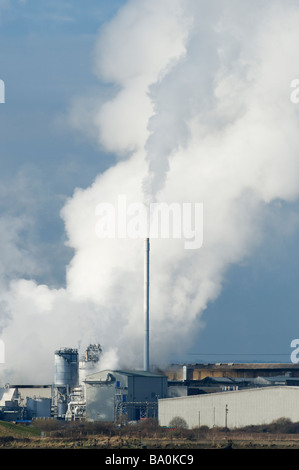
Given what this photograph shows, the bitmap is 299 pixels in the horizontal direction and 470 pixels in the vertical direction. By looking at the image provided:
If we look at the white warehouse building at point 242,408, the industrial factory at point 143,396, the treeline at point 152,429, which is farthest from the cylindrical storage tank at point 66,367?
the white warehouse building at point 242,408

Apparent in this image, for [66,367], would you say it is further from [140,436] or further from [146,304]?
[140,436]

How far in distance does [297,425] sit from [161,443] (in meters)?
21.6

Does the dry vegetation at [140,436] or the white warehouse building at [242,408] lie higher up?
the white warehouse building at [242,408]

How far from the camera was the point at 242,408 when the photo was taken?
133 meters

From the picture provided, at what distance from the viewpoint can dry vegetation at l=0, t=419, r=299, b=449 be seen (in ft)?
374

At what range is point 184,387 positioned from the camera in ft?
519

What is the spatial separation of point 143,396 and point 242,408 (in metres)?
22.9

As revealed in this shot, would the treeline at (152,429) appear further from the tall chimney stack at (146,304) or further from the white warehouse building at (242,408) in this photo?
the tall chimney stack at (146,304)

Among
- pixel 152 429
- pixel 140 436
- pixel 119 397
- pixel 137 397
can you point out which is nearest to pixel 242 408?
pixel 152 429

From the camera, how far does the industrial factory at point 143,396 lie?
436ft

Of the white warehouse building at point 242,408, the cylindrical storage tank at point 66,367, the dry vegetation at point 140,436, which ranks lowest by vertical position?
the dry vegetation at point 140,436

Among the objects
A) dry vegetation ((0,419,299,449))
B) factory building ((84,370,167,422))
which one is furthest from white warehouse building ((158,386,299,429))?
factory building ((84,370,167,422))

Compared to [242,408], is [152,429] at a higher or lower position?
lower
